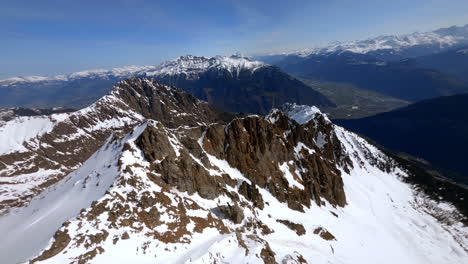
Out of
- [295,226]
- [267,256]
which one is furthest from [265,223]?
[267,256]

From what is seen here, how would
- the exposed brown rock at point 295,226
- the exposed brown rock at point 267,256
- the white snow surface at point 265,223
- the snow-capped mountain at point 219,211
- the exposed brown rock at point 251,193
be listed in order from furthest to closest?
the exposed brown rock at point 251,193, the exposed brown rock at point 295,226, the exposed brown rock at point 267,256, the snow-capped mountain at point 219,211, the white snow surface at point 265,223

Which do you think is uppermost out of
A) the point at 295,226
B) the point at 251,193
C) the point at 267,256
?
the point at 267,256

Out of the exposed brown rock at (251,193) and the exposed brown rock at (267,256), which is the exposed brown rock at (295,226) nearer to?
the exposed brown rock at (251,193)

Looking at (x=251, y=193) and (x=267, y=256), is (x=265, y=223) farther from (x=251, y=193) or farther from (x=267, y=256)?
(x=267, y=256)

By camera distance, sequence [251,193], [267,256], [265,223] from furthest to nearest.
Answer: [251,193] → [265,223] → [267,256]

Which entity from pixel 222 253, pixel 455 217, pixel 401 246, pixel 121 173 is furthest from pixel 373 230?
pixel 121 173

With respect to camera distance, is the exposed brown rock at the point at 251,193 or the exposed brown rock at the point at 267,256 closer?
the exposed brown rock at the point at 267,256

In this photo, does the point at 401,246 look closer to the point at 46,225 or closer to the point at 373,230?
the point at 373,230

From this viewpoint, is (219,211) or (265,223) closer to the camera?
(219,211)

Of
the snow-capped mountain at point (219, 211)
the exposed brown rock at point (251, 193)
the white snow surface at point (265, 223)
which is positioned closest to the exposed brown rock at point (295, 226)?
the snow-capped mountain at point (219, 211)
